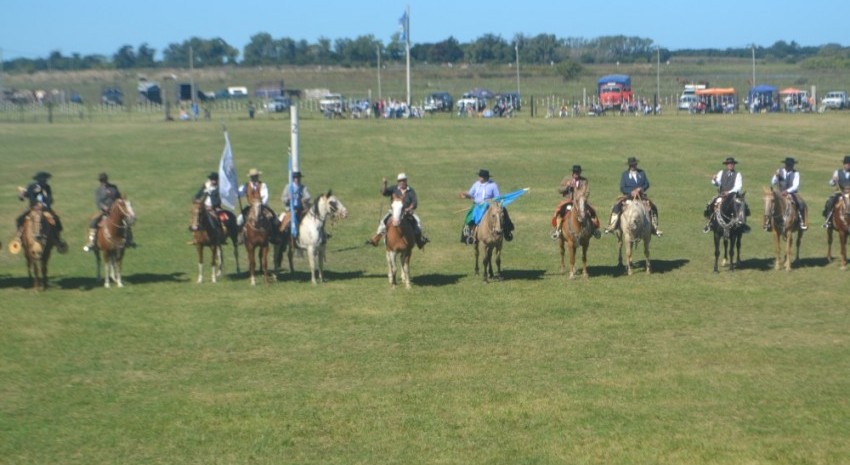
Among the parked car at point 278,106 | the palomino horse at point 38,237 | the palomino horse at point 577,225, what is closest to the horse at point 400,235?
the palomino horse at point 577,225

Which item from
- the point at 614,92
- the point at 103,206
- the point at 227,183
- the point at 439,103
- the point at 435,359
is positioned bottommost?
the point at 435,359

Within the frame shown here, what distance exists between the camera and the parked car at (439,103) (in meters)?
100

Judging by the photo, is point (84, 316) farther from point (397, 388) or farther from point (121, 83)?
point (121, 83)

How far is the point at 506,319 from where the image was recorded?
19.2 metres

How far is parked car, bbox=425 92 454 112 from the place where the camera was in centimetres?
10032

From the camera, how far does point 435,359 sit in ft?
54.0

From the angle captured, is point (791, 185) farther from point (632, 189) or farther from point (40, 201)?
point (40, 201)

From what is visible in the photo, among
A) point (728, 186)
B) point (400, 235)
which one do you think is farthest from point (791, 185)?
point (400, 235)

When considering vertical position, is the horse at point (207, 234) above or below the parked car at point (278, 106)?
below

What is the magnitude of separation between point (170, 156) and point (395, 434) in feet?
156

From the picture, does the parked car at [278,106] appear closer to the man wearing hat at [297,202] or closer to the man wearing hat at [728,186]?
the man wearing hat at [297,202]

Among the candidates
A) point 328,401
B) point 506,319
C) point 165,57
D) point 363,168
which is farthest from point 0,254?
point 165,57

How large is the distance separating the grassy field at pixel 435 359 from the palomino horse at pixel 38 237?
29.4 inches

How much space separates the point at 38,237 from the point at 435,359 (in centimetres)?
994
